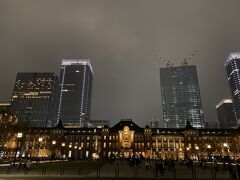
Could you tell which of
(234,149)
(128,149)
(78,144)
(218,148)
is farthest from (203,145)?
(78,144)

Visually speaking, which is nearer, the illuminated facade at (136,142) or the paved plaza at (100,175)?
the paved plaza at (100,175)

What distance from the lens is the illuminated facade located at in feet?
427

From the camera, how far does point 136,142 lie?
450 feet

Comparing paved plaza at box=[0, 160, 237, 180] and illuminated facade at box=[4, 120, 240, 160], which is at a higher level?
illuminated facade at box=[4, 120, 240, 160]

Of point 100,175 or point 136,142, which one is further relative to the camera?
point 136,142

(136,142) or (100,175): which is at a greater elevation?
(136,142)

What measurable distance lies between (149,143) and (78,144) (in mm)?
44702

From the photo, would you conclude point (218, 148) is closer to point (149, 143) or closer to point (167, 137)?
point (167, 137)

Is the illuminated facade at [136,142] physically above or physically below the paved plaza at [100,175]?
above

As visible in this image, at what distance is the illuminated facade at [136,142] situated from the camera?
13025cm

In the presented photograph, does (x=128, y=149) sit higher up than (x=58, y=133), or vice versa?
(x=58, y=133)

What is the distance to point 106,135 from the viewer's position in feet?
455

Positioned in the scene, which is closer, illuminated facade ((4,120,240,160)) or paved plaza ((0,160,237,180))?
paved plaza ((0,160,237,180))

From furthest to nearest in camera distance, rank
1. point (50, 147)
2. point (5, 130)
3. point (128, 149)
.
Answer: point (128, 149), point (50, 147), point (5, 130)
